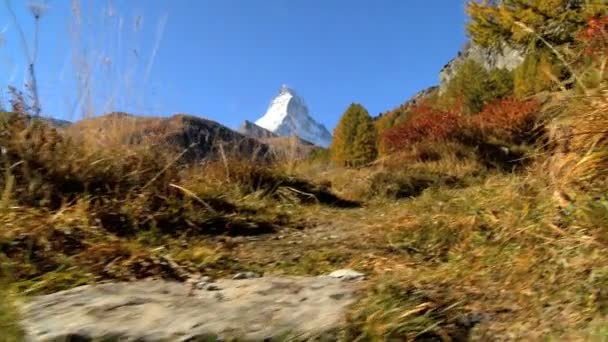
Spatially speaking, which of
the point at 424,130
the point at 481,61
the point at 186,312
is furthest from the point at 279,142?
the point at 481,61

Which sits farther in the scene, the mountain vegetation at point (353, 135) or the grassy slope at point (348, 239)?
the mountain vegetation at point (353, 135)

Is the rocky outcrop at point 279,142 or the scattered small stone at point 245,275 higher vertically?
the rocky outcrop at point 279,142

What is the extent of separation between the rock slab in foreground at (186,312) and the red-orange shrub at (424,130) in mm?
6906

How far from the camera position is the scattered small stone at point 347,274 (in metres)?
2.00

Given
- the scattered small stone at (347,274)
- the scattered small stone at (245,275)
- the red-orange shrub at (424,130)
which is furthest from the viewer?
the red-orange shrub at (424,130)

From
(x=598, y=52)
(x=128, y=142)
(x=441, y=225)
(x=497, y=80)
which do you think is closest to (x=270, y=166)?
(x=128, y=142)

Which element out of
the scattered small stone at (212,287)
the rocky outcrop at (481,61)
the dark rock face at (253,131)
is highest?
the rocky outcrop at (481,61)

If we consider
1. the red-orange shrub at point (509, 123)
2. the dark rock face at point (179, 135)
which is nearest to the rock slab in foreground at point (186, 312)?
the dark rock face at point (179, 135)

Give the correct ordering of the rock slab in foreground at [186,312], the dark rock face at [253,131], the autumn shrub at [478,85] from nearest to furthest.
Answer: the rock slab in foreground at [186,312] → the dark rock face at [253,131] → the autumn shrub at [478,85]

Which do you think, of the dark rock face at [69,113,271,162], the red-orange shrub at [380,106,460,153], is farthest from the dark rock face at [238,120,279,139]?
the red-orange shrub at [380,106,460,153]

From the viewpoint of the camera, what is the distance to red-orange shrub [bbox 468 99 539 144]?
8883mm

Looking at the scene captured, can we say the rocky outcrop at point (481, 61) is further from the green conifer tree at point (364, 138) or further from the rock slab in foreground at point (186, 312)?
the rock slab in foreground at point (186, 312)

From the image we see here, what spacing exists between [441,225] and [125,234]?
1491mm

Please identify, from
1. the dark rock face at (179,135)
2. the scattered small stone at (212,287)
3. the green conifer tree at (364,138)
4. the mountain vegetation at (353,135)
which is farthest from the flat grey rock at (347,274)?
the mountain vegetation at (353,135)
